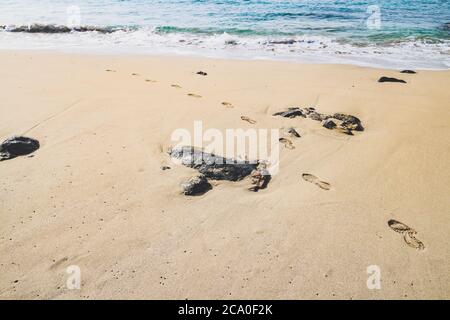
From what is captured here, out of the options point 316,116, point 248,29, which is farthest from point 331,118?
point 248,29

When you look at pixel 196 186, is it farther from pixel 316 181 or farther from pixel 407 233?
pixel 407 233

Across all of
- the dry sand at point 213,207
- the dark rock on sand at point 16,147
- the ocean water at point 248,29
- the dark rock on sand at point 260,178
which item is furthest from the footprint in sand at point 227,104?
the ocean water at point 248,29

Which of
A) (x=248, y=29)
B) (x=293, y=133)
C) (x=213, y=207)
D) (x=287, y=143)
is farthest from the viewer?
(x=248, y=29)

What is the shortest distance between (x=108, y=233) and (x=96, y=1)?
22.6m

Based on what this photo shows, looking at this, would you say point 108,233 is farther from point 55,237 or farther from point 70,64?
point 70,64

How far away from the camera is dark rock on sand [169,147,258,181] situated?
3.65 metres

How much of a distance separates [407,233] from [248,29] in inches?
490

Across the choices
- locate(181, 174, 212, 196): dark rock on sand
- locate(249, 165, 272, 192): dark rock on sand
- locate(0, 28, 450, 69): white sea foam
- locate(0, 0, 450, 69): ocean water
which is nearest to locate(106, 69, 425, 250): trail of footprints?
locate(249, 165, 272, 192): dark rock on sand

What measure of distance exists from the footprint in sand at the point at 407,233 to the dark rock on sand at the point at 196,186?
1740 millimetres

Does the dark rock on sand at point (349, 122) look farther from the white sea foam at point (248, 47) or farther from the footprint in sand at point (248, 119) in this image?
the white sea foam at point (248, 47)

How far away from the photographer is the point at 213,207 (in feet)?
10.6

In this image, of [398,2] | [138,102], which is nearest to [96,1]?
[398,2]

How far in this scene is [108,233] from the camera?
2.92m

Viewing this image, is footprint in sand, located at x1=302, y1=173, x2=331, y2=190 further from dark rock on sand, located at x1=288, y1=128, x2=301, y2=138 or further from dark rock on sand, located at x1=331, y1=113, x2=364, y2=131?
dark rock on sand, located at x1=331, y1=113, x2=364, y2=131
